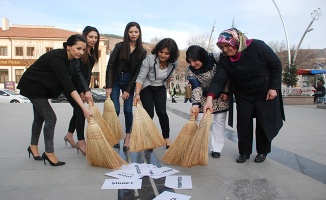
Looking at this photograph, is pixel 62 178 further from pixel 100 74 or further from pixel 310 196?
pixel 100 74

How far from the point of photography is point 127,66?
162 inches

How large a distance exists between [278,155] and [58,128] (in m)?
4.26

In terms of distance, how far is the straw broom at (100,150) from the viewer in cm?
313

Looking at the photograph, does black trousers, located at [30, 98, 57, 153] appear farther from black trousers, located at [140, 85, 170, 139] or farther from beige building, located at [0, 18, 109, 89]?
beige building, located at [0, 18, 109, 89]

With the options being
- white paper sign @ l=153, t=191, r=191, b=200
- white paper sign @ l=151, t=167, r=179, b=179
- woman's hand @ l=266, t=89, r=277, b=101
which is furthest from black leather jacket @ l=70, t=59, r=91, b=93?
woman's hand @ l=266, t=89, r=277, b=101

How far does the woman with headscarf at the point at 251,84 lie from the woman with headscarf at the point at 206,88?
0.50 feet

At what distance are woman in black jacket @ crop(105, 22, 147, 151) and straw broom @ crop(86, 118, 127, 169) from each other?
0.85 metres

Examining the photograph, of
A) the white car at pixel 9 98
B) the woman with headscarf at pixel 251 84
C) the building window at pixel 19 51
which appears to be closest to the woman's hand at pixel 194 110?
the woman with headscarf at pixel 251 84

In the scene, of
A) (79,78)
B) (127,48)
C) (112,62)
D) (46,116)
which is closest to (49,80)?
(46,116)

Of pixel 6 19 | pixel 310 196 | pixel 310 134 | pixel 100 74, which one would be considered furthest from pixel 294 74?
pixel 6 19

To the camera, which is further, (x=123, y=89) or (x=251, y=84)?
(x=123, y=89)

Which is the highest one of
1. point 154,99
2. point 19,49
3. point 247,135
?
point 19,49

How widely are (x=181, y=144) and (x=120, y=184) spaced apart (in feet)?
2.85

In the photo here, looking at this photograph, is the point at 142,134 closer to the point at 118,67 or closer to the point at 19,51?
the point at 118,67
